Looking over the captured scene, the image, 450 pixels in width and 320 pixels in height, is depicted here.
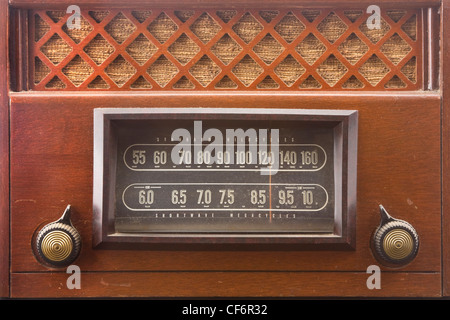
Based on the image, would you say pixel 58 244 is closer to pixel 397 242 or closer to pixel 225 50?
pixel 225 50

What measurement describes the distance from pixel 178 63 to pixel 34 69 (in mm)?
250

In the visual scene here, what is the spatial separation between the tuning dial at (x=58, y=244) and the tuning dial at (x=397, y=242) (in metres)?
0.48

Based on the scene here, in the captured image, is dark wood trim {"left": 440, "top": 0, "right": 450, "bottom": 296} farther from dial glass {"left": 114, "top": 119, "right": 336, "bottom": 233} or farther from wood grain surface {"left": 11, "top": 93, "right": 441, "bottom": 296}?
dial glass {"left": 114, "top": 119, "right": 336, "bottom": 233}

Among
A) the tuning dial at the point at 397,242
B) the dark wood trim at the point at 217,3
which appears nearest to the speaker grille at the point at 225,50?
the dark wood trim at the point at 217,3

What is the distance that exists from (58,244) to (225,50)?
419mm

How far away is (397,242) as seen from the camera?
22.8 inches

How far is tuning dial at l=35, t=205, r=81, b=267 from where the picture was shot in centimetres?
58

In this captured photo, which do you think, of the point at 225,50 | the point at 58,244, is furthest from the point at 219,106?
the point at 58,244

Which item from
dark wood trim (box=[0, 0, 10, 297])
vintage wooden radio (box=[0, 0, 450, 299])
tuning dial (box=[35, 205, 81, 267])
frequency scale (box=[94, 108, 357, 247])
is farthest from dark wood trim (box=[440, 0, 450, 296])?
dark wood trim (box=[0, 0, 10, 297])

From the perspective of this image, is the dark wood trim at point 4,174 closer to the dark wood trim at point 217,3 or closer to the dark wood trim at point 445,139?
the dark wood trim at point 217,3

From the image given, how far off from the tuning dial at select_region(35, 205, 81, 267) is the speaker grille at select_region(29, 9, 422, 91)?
24cm

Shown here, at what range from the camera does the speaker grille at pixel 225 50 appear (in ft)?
2.08

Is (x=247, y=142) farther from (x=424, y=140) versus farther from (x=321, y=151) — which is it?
(x=424, y=140)

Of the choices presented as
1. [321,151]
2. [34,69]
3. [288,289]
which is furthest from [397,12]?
[34,69]
